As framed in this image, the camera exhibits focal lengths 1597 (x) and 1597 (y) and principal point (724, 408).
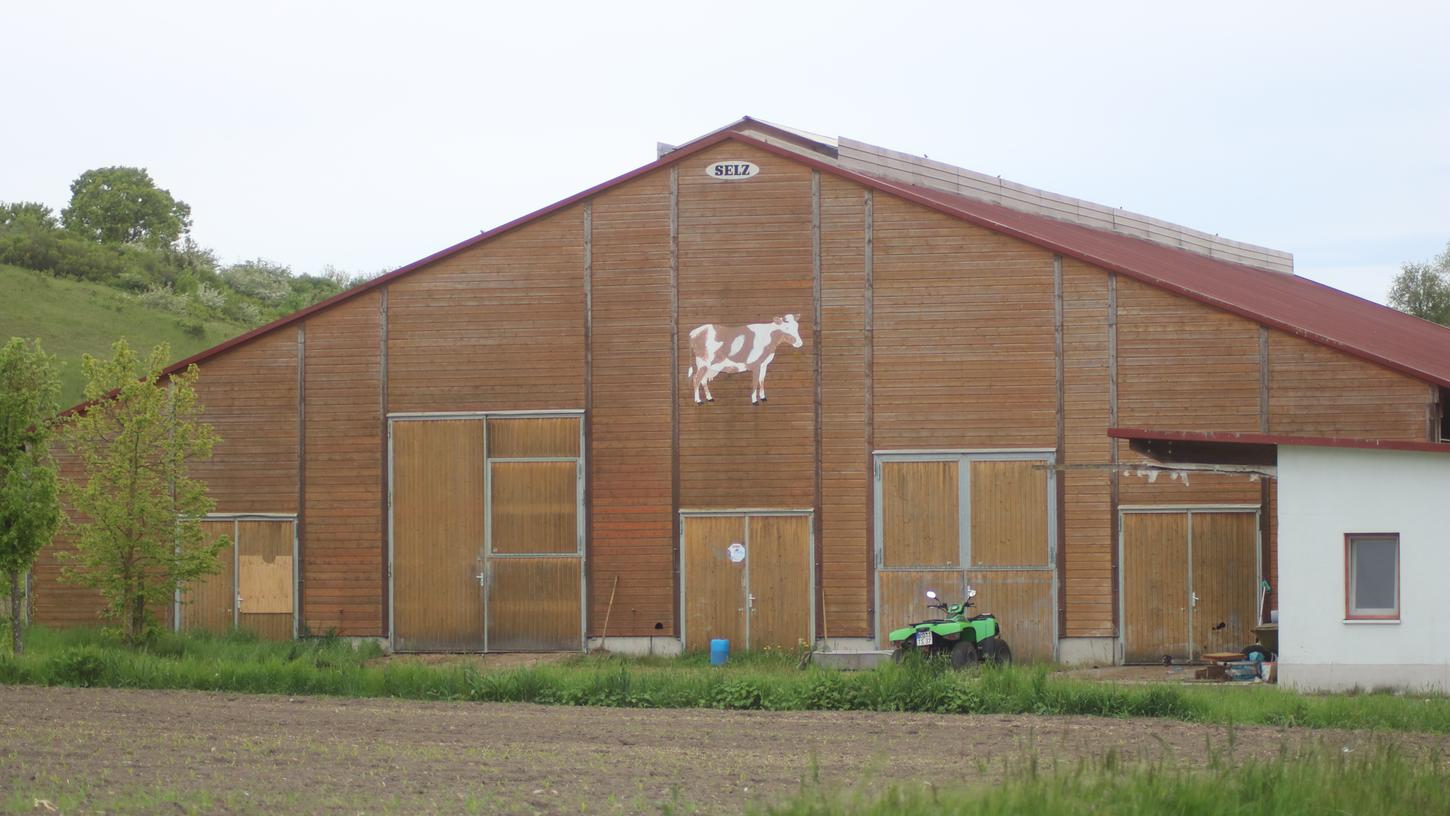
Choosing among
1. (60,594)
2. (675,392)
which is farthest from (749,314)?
(60,594)

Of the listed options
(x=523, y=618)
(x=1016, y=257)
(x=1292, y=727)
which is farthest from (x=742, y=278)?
(x=1292, y=727)

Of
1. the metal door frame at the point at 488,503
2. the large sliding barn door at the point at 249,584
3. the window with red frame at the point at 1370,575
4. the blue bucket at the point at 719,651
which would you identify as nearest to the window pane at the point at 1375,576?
the window with red frame at the point at 1370,575

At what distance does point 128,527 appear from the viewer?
24.6m

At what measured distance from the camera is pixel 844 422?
26.1 meters

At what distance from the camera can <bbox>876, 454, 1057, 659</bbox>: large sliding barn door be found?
2534 cm

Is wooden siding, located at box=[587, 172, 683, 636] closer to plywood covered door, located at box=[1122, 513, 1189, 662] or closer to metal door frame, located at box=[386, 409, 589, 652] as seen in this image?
metal door frame, located at box=[386, 409, 589, 652]

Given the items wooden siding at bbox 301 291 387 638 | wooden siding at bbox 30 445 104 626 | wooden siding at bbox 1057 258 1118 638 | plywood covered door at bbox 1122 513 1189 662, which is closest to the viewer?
plywood covered door at bbox 1122 513 1189 662

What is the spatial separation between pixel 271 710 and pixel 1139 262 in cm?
1842

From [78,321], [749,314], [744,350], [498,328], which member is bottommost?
[744,350]

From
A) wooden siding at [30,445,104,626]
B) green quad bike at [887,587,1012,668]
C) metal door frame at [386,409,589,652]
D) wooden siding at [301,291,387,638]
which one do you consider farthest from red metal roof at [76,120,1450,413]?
green quad bike at [887,587,1012,668]

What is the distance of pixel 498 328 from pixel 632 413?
8.90ft

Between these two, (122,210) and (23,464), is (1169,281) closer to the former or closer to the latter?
(23,464)

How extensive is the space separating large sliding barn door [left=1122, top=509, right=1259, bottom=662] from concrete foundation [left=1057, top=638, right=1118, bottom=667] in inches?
8.8

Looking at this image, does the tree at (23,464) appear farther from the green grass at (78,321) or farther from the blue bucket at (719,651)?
the green grass at (78,321)
